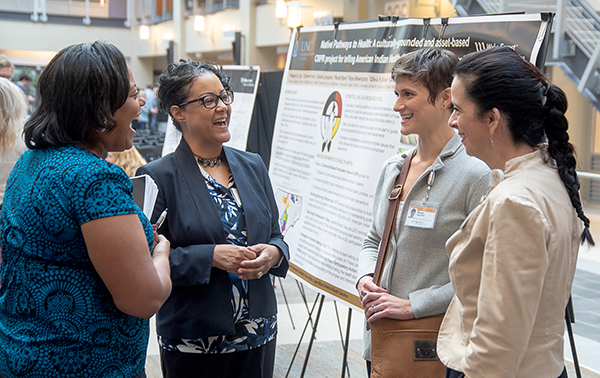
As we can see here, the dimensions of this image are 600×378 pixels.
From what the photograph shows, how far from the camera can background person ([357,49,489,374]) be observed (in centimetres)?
175

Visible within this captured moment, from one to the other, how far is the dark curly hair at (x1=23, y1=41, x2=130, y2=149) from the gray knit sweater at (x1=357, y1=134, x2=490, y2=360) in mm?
1012

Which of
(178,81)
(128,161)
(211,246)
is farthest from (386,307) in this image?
(128,161)

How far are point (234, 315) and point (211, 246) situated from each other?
10.5 inches

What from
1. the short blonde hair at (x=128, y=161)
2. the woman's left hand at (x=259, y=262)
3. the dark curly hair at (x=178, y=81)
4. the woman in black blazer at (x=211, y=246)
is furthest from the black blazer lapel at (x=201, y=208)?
the short blonde hair at (x=128, y=161)

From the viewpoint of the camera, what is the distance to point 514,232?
1142 millimetres

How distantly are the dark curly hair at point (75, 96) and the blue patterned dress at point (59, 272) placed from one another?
A: 0.13 feet

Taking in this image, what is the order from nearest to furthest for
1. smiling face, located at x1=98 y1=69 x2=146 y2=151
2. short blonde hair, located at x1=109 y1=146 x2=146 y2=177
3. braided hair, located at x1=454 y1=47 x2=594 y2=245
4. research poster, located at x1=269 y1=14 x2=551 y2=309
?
braided hair, located at x1=454 y1=47 x2=594 y2=245, smiling face, located at x1=98 y1=69 x2=146 y2=151, research poster, located at x1=269 y1=14 x2=551 y2=309, short blonde hair, located at x1=109 y1=146 x2=146 y2=177

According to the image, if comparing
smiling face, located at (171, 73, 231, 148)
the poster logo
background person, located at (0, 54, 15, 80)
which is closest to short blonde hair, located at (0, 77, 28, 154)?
smiling face, located at (171, 73, 231, 148)

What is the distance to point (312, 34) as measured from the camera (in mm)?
2990

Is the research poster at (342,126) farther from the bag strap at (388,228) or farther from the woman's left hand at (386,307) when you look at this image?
the woman's left hand at (386,307)

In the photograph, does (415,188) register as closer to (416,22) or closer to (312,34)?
(416,22)

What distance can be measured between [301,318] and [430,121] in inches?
114

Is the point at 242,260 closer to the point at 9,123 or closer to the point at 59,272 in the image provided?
the point at 59,272

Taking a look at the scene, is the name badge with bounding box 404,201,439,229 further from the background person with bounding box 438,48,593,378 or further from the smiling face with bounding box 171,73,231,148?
the smiling face with bounding box 171,73,231,148
